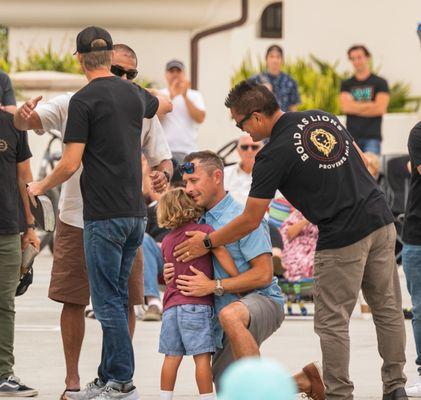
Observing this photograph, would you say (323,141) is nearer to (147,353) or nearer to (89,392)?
(89,392)

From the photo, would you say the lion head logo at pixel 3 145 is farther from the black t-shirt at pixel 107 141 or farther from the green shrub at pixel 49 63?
the green shrub at pixel 49 63

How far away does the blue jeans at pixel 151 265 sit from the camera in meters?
10.9

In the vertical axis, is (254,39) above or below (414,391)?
above

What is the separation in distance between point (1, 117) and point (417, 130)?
2227 mm

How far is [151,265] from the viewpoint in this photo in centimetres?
1095

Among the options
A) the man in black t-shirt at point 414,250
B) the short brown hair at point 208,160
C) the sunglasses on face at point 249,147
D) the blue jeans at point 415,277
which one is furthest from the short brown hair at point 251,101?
the sunglasses on face at point 249,147

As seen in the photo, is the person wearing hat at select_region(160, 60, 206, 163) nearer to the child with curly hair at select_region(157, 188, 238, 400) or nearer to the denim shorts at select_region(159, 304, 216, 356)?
the child with curly hair at select_region(157, 188, 238, 400)

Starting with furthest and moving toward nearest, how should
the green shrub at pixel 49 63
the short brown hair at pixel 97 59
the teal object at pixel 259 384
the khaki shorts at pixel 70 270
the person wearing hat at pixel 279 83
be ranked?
the green shrub at pixel 49 63 → the person wearing hat at pixel 279 83 → the khaki shorts at pixel 70 270 → the short brown hair at pixel 97 59 → the teal object at pixel 259 384

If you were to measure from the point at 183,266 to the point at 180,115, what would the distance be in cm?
732

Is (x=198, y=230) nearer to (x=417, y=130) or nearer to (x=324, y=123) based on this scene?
(x=324, y=123)

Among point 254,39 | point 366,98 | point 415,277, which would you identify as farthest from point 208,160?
point 254,39

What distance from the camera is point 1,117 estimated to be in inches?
299

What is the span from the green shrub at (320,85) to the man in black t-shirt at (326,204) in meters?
14.3

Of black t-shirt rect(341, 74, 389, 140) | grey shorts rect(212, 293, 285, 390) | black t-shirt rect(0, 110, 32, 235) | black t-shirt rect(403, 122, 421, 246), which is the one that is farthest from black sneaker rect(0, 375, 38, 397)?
black t-shirt rect(341, 74, 389, 140)
